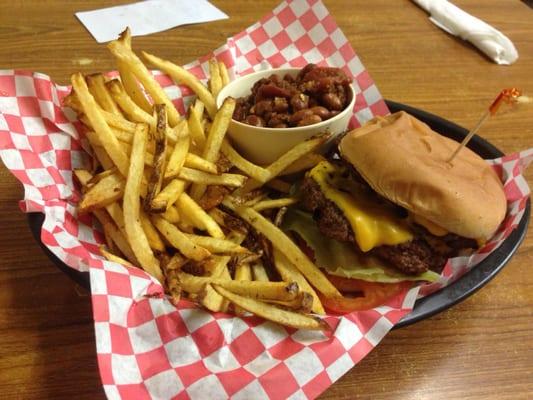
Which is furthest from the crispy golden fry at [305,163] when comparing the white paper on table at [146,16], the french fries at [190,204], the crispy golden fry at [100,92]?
the white paper on table at [146,16]

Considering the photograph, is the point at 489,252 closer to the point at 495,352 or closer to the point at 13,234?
the point at 495,352

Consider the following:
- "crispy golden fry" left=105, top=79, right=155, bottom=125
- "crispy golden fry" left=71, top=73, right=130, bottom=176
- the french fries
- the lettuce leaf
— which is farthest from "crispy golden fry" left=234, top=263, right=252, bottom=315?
"crispy golden fry" left=105, top=79, right=155, bottom=125

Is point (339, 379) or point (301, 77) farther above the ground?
point (301, 77)

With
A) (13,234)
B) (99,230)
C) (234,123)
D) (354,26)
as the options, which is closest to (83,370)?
(99,230)

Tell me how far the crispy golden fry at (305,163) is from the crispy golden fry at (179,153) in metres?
0.31

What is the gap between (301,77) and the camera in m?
1.79

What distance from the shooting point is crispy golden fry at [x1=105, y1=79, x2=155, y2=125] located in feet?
5.15

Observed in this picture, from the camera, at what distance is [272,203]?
1.53 meters

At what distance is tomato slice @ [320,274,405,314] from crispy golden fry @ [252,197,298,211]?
30cm

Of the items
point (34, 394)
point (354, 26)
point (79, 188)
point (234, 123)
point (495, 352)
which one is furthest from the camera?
point (354, 26)

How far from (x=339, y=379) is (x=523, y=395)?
1.45 feet

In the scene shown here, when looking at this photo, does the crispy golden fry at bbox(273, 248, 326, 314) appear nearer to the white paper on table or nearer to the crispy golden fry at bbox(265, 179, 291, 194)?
the crispy golden fry at bbox(265, 179, 291, 194)

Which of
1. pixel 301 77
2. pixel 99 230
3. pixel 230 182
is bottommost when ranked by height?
pixel 99 230

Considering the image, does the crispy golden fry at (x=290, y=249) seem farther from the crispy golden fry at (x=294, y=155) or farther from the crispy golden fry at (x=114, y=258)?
the crispy golden fry at (x=114, y=258)
